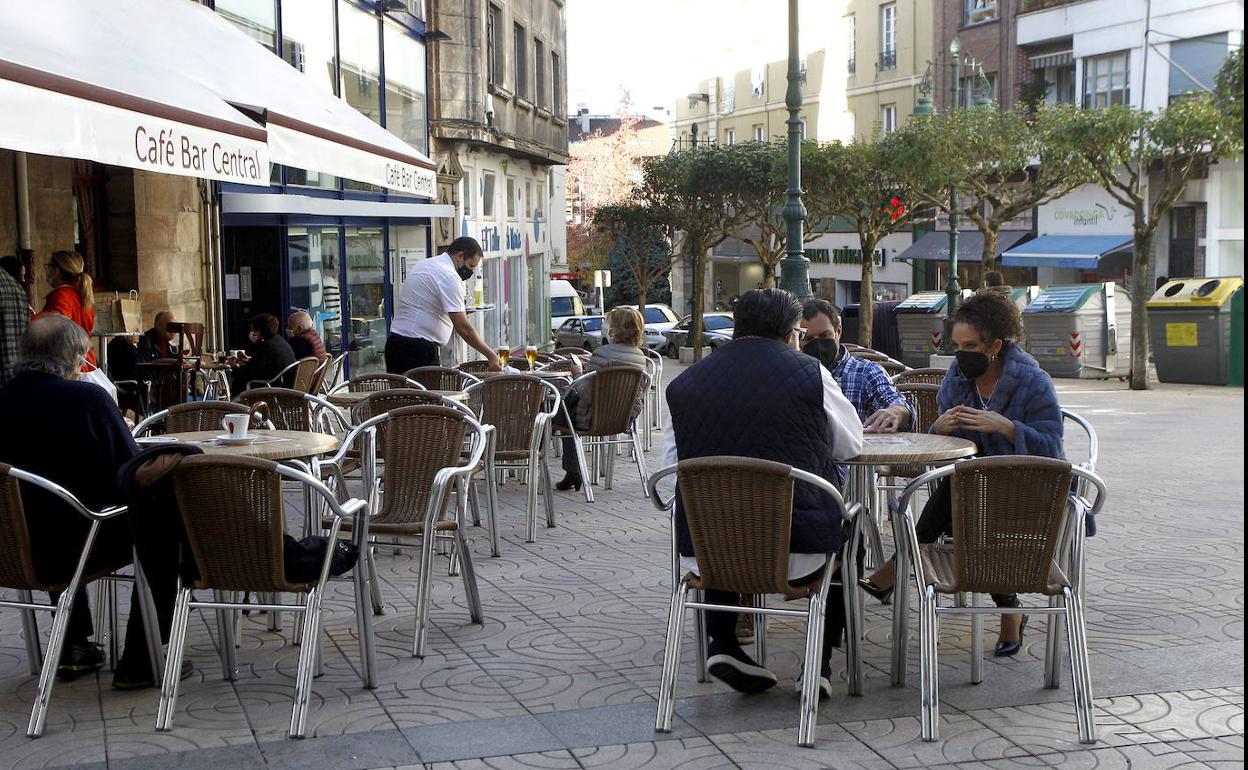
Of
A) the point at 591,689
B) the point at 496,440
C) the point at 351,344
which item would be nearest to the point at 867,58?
the point at 351,344

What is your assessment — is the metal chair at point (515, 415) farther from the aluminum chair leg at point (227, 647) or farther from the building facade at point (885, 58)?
the building facade at point (885, 58)

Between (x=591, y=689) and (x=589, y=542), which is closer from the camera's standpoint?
(x=591, y=689)

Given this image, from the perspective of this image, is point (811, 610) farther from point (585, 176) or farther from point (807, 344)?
point (585, 176)

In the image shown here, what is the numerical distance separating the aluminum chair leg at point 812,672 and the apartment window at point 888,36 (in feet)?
153

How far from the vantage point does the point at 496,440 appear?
862 cm

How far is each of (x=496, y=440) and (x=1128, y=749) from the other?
4.88 metres

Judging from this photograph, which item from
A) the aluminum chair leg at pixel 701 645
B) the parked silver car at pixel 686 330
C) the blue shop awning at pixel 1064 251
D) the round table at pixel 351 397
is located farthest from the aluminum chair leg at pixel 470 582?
the parked silver car at pixel 686 330

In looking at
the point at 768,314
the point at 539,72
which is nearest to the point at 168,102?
the point at 768,314

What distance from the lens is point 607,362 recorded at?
9.92m

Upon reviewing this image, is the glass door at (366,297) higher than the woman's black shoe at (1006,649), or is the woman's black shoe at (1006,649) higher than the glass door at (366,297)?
the glass door at (366,297)

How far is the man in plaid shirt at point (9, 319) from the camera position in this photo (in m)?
7.88

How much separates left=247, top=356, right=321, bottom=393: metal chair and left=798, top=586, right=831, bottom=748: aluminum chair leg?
6674 mm

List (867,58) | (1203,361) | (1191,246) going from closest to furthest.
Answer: (1203,361) → (1191,246) → (867,58)

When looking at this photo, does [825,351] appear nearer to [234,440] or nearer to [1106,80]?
[234,440]
